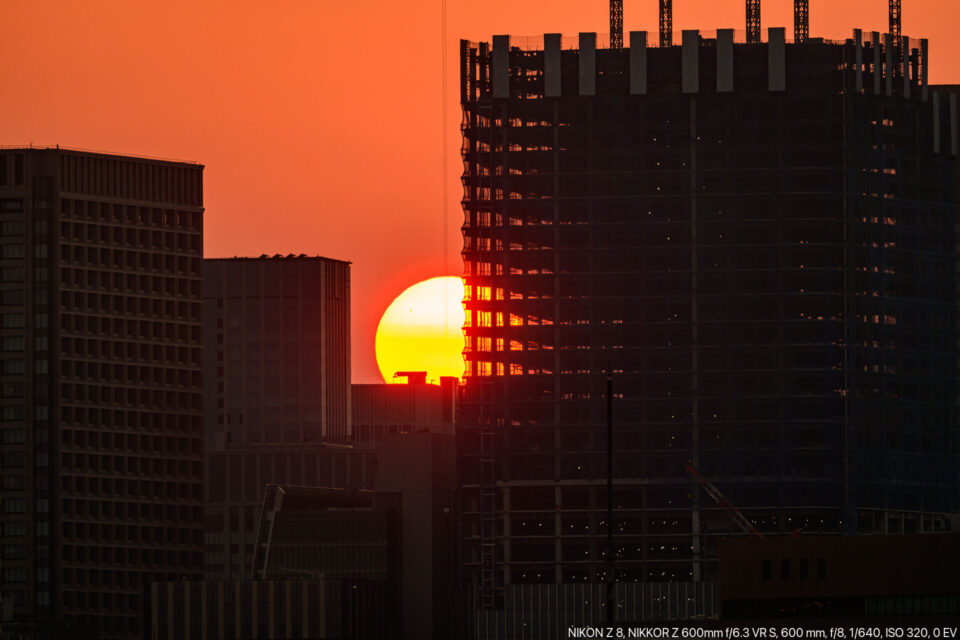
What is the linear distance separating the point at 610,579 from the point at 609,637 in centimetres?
337

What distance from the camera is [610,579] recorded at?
609 ft

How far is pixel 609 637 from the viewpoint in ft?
608
